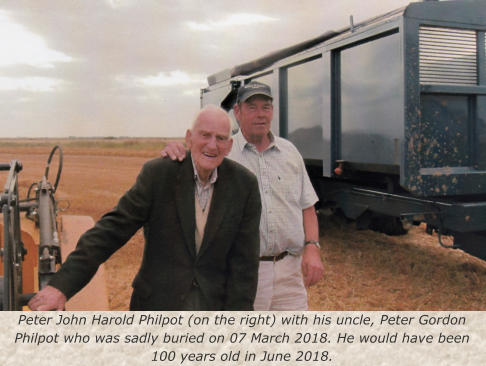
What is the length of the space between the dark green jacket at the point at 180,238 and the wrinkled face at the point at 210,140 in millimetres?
64

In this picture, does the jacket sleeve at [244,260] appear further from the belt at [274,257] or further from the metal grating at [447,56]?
the metal grating at [447,56]

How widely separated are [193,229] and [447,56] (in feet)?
11.5

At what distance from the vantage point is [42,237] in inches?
104

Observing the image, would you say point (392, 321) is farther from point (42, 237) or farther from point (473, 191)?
point (473, 191)

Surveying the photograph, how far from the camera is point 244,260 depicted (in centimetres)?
199

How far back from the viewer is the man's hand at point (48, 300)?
5.59 feet

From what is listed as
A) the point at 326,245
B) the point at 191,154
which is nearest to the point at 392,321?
the point at 191,154

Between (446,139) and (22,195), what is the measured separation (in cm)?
986

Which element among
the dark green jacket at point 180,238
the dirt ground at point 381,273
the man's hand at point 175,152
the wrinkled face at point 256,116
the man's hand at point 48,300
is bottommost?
the dirt ground at point 381,273

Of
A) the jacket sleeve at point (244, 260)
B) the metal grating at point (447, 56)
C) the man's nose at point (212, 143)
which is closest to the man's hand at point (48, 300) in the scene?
the jacket sleeve at point (244, 260)

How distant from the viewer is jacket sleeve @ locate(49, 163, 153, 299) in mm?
1781

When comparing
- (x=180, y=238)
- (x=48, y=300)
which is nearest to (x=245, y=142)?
(x=180, y=238)

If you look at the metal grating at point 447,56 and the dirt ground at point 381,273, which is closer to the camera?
the metal grating at point 447,56

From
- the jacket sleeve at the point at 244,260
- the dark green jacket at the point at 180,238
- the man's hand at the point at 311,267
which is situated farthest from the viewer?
the man's hand at the point at 311,267
